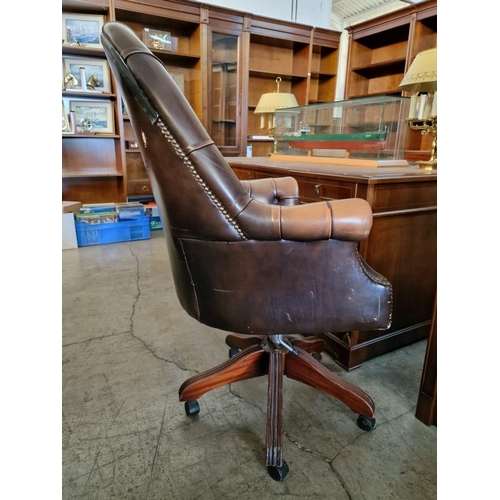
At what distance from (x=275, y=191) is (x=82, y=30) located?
295cm

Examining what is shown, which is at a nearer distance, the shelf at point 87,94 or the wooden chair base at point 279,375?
the wooden chair base at point 279,375

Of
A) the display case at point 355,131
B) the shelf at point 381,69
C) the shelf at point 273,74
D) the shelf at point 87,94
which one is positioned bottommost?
the display case at point 355,131

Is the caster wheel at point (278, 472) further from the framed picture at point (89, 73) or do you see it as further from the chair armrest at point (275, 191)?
the framed picture at point (89, 73)

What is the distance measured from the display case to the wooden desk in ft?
0.87

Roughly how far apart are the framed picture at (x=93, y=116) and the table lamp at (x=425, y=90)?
2.84 metres

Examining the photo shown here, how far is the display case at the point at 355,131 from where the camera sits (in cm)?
171

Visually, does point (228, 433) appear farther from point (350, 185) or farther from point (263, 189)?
point (350, 185)

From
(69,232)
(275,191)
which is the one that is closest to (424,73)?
(275,191)

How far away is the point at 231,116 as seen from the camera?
3.85 m

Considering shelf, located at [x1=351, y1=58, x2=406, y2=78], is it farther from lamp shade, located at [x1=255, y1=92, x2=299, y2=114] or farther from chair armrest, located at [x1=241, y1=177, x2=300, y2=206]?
chair armrest, located at [x1=241, y1=177, x2=300, y2=206]

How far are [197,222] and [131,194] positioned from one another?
3019 millimetres

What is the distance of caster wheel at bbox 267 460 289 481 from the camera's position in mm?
984

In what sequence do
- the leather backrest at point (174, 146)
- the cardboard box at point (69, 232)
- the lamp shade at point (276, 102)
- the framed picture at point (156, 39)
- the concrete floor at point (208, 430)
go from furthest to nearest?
the framed picture at point (156, 39) < the cardboard box at point (69, 232) < the lamp shade at point (276, 102) < the concrete floor at point (208, 430) < the leather backrest at point (174, 146)

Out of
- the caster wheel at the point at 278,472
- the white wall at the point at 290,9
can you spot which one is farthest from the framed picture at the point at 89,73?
the caster wheel at the point at 278,472
